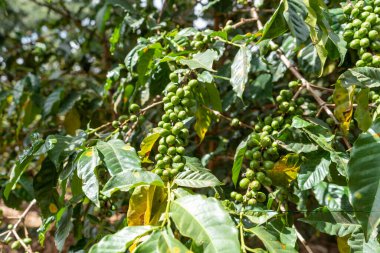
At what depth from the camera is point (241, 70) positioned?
4.08 ft

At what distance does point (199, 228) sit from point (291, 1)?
22.6 inches

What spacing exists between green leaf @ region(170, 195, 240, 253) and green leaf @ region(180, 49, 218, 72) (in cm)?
44

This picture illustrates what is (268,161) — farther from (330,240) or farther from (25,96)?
(330,240)

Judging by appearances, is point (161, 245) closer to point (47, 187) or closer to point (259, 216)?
point (259, 216)

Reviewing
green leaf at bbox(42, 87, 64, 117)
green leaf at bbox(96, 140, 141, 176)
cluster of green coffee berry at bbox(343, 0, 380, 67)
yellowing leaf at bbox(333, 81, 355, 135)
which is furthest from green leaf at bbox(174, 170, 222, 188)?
green leaf at bbox(42, 87, 64, 117)

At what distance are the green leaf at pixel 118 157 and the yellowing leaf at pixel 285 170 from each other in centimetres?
37

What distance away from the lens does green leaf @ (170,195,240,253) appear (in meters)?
0.75

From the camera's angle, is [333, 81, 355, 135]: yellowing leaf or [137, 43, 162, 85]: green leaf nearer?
[333, 81, 355, 135]: yellowing leaf

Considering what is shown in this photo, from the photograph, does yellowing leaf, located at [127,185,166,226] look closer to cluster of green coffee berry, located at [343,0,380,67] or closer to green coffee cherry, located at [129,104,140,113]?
green coffee cherry, located at [129,104,140,113]

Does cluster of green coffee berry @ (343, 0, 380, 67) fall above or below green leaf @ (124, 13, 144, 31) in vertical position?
below

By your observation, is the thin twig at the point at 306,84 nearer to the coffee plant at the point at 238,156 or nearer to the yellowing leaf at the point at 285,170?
the coffee plant at the point at 238,156

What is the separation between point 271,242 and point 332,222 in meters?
0.25

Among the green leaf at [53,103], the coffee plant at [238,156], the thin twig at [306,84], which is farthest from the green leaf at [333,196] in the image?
the green leaf at [53,103]

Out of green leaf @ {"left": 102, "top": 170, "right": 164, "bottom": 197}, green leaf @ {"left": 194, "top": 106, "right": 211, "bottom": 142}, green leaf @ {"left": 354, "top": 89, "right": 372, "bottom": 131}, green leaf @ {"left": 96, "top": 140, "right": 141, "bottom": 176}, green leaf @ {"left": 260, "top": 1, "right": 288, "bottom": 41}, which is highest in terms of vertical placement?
green leaf @ {"left": 260, "top": 1, "right": 288, "bottom": 41}
